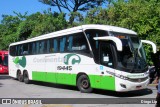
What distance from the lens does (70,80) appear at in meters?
17.0

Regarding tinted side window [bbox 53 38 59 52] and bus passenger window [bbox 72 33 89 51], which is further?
tinted side window [bbox 53 38 59 52]

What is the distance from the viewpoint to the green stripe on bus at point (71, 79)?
14450 millimetres

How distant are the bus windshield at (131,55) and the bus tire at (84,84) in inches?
91.4

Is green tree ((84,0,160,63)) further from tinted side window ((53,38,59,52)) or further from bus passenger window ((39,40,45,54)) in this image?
tinted side window ((53,38,59,52))

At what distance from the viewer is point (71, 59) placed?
16.8 metres

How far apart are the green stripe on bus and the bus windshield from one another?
841 mm

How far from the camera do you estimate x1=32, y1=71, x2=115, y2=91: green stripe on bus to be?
14.4m

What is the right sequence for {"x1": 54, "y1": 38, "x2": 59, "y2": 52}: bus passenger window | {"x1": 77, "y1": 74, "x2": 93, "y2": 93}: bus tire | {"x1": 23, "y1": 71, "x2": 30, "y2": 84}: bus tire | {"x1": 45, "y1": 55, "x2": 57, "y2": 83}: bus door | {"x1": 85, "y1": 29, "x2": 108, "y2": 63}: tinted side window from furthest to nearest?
{"x1": 23, "y1": 71, "x2": 30, "y2": 84}: bus tire
{"x1": 45, "y1": 55, "x2": 57, "y2": 83}: bus door
{"x1": 54, "y1": 38, "x2": 59, "y2": 52}: bus passenger window
{"x1": 77, "y1": 74, "x2": 93, "y2": 93}: bus tire
{"x1": 85, "y1": 29, "x2": 108, "y2": 63}: tinted side window

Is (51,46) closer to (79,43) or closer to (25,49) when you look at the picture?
(79,43)

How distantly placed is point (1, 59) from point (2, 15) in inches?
672

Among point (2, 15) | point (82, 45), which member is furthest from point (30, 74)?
point (2, 15)

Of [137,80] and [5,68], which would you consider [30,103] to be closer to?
[137,80]

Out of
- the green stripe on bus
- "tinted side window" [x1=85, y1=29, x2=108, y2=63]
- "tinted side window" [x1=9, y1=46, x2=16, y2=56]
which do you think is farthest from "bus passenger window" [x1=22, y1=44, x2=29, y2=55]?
"tinted side window" [x1=85, y1=29, x2=108, y2=63]

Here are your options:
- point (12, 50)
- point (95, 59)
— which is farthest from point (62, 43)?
point (12, 50)
